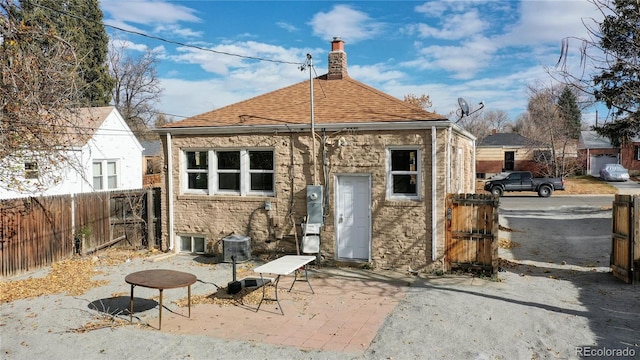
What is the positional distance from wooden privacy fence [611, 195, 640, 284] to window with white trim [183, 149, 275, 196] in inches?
315

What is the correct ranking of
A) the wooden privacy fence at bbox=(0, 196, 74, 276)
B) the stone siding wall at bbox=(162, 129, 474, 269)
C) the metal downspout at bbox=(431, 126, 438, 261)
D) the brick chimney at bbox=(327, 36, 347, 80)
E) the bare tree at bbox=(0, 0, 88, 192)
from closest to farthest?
the bare tree at bbox=(0, 0, 88, 192) → the wooden privacy fence at bbox=(0, 196, 74, 276) → the metal downspout at bbox=(431, 126, 438, 261) → the stone siding wall at bbox=(162, 129, 474, 269) → the brick chimney at bbox=(327, 36, 347, 80)

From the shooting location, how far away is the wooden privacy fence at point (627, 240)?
29.8 feet

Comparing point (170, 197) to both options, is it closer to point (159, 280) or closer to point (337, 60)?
point (159, 280)

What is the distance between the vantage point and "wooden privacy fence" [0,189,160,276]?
10.1m

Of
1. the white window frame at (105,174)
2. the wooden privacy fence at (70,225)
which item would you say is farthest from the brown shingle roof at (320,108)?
the white window frame at (105,174)

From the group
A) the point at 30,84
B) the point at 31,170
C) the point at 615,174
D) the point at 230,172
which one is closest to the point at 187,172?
the point at 230,172

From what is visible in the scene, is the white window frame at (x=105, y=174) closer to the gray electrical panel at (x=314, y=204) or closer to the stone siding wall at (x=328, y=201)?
the stone siding wall at (x=328, y=201)

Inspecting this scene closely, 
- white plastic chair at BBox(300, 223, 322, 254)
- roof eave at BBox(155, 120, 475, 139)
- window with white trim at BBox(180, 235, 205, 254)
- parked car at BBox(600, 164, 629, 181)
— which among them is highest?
roof eave at BBox(155, 120, 475, 139)

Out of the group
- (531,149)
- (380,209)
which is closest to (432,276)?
(380,209)

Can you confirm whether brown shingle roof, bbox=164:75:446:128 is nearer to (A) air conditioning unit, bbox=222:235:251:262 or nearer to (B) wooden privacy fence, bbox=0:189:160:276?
(B) wooden privacy fence, bbox=0:189:160:276

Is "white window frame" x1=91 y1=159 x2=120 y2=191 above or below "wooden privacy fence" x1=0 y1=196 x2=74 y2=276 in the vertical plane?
above

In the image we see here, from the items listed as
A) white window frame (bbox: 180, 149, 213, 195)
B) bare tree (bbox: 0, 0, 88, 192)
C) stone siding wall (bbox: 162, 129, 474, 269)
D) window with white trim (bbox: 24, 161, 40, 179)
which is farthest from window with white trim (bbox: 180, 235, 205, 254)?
bare tree (bbox: 0, 0, 88, 192)

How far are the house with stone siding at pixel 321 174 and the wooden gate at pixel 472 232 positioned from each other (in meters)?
0.25

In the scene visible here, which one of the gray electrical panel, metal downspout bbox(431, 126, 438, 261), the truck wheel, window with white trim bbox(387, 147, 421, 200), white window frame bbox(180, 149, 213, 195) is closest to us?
metal downspout bbox(431, 126, 438, 261)
